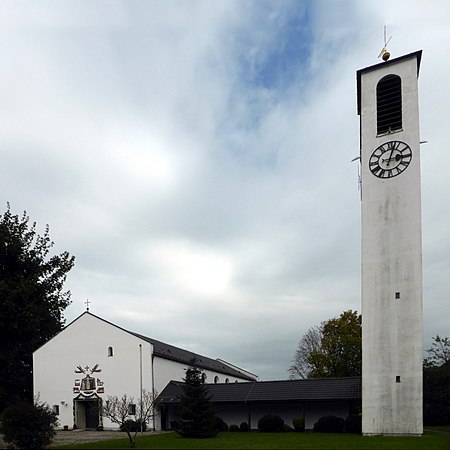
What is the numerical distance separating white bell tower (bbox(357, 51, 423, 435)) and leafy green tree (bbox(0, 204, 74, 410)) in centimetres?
2250

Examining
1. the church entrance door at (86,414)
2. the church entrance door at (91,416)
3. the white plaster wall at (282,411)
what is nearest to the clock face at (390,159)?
the white plaster wall at (282,411)

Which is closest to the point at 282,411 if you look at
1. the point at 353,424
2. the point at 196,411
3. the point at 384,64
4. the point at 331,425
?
the point at 331,425

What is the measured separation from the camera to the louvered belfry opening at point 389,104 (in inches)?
1029

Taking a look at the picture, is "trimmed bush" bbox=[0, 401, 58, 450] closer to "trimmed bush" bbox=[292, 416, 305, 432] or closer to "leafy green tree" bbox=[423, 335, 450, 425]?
"trimmed bush" bbox=[292, 416, 305, 432]

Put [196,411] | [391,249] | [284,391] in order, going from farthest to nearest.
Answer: [284,391], [196,411], [391,249]

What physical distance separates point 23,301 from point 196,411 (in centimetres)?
1463

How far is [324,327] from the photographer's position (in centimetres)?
4591

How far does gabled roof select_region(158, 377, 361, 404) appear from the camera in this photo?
29.0 m

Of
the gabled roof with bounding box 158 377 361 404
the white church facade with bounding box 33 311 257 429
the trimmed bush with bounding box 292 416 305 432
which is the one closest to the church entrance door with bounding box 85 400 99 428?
Answer: the white church facade with bounding box 33 311 257 429

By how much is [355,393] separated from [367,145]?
1437 cm

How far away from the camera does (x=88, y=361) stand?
112 ft

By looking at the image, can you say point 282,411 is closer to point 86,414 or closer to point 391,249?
point 391,249

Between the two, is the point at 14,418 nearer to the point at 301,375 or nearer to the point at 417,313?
the point at 417,313

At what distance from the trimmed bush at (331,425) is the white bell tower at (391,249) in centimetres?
352
